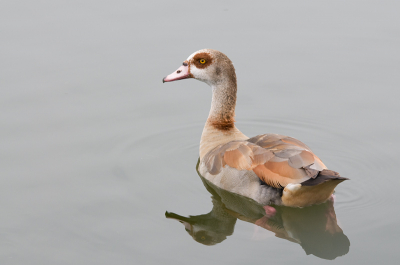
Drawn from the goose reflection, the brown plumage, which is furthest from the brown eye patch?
the goose reflection

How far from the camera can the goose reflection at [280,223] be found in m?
6.06

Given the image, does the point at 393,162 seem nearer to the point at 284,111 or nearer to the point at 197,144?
the point at 284,111

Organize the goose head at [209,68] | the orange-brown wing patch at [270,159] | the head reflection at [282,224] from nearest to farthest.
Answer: the head reflection at [282,224]
the orange-brown wing patch at [270,159]
the goose head at [209,68]

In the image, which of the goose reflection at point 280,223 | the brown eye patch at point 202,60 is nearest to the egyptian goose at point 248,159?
the brown eye patch at point 202,60

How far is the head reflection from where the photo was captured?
605cm

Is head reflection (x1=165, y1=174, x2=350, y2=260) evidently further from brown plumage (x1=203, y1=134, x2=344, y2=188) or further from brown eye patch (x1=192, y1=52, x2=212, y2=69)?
brown eye patch (x1=192, y1=52, x2=212, y2=69)

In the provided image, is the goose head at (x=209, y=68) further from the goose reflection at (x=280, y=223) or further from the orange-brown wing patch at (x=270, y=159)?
the goose reflection at (x=280, y=223)

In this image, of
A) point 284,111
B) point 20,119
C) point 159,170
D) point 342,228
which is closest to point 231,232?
point 342,228

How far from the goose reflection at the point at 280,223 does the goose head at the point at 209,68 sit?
5.95 ft

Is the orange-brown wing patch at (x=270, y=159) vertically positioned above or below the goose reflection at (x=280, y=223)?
above

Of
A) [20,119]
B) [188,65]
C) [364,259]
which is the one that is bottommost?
[364,259]

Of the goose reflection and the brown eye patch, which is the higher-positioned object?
the brown eye patch

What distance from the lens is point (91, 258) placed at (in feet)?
18.9

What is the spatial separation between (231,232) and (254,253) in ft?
1.77
